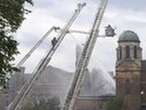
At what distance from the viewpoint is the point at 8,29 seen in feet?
88.6

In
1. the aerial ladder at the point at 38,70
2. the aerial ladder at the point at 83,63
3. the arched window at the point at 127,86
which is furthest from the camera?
the arched window at the point at 127,86

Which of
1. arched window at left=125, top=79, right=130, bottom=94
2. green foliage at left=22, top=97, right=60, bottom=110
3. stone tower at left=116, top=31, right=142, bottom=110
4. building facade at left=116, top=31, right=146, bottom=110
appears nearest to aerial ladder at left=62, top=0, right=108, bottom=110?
green foliage at left=22, top=97, right=60, bottom=110

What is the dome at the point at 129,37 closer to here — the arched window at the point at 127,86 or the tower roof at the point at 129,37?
the tower roof at the point at 129,37

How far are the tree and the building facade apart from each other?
124 m

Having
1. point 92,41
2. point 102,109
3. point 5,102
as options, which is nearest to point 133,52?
point 102,109

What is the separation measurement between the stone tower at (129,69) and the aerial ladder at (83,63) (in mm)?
77264

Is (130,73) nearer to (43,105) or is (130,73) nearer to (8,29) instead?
(43,105)

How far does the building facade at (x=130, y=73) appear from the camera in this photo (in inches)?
5984

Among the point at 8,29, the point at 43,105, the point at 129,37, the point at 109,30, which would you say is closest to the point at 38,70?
the point at 109,30

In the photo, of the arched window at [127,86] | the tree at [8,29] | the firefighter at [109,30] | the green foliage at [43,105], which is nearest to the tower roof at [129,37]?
the arched window at [127,86]

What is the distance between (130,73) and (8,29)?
130 metres

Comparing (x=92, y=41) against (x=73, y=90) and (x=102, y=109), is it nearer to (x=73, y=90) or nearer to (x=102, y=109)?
(x=73, y=90)

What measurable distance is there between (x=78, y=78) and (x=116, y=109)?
79.2 m

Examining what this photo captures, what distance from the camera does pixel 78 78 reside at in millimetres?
65438
